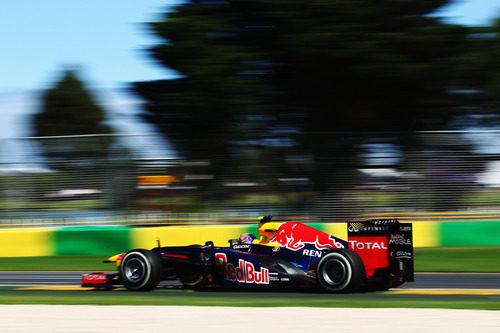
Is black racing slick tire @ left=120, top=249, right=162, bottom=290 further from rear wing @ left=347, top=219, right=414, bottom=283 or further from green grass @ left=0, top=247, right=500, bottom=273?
green grass @ left=0, top=247, right=500, bottom=273

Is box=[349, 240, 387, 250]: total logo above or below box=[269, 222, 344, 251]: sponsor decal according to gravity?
below

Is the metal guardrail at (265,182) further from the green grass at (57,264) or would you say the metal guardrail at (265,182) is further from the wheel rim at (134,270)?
the wheel rim at (134,270)

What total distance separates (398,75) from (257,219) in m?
5.97

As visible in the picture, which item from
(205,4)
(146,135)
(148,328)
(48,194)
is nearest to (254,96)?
(205,4)

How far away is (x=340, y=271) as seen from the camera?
8000 mm

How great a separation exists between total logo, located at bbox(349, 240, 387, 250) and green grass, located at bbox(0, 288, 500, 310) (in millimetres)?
527

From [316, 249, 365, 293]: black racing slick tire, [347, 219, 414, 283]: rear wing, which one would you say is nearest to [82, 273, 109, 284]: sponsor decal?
[316, 249, 365, 293]: black racing slick tire

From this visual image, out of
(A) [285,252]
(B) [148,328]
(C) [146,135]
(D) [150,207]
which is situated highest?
(C) [146,135]

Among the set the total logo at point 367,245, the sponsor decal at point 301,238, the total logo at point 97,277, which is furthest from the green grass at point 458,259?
the total logo at point 97,277

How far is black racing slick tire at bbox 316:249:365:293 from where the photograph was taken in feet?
25.9

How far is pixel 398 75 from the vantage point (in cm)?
1827

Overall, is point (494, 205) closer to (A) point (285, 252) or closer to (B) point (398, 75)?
(B) point (398, 75)

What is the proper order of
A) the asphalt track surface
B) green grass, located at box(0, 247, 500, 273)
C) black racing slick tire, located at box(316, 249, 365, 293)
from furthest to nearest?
green grass, located at box(0, 247, 500, 273), the asphalt track surface, black racing slick tire, located at box(316, 249, 365, 293)

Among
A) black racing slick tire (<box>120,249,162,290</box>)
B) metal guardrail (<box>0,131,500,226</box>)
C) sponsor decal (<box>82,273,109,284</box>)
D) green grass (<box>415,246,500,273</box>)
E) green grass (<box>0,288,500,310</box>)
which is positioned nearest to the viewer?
green grass (<box>0,288,500,310</box>)
